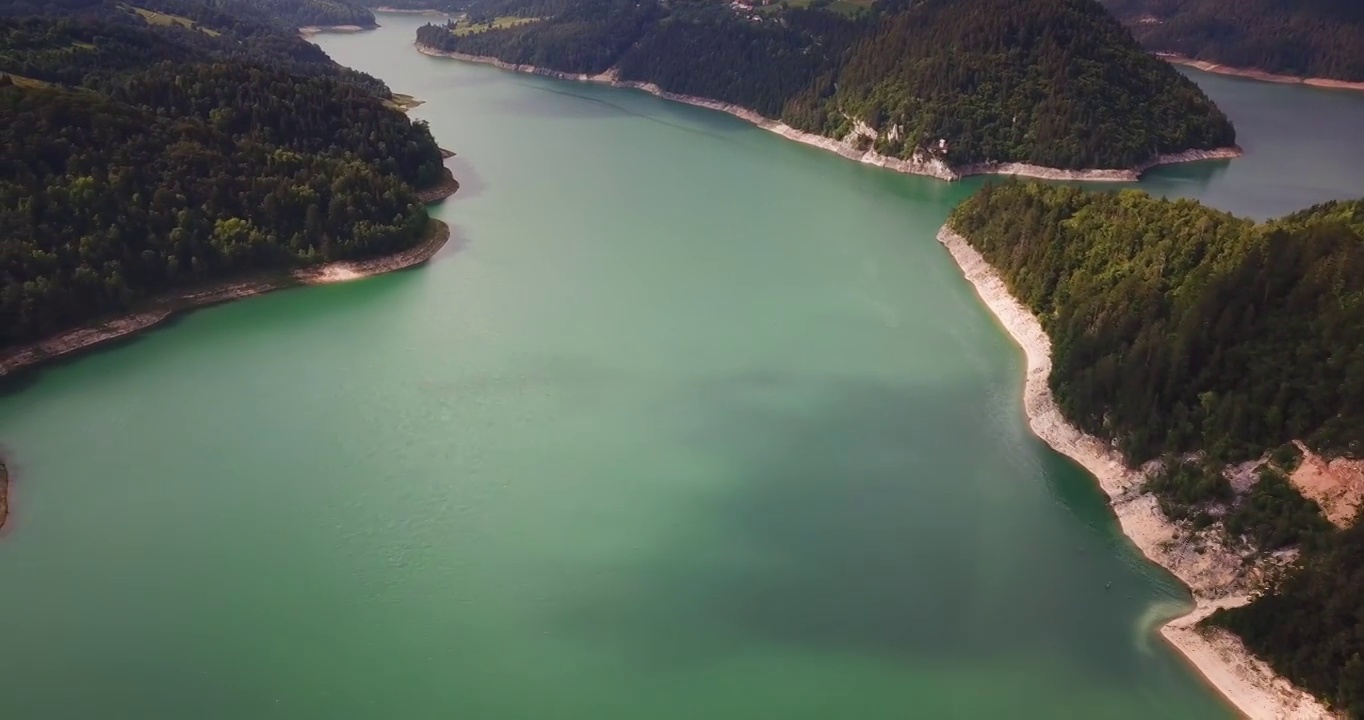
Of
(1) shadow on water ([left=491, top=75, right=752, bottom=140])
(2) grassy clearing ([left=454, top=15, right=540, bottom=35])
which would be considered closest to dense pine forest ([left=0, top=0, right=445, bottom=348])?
(1) shadow on water ([left=491, top=75, right=752, bottom=140])

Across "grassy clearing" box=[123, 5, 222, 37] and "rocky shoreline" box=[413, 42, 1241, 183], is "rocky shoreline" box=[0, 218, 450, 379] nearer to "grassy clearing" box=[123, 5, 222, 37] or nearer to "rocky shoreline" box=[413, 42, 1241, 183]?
"rocky shoreline" box=[413, 42, 1241, 183]

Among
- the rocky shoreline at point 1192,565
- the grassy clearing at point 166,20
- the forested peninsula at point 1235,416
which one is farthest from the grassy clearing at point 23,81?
the forested peninsula at point 1235,416

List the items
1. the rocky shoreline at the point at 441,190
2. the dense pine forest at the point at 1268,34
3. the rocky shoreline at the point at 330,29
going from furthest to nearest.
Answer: the rocky shoreline at the point at 330,29
the dense pine forest at the point at 1268,34
the rocky shoreline at the point at 441,190

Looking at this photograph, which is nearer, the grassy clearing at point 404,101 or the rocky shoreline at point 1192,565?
the rocky shoreline at point 1192,565

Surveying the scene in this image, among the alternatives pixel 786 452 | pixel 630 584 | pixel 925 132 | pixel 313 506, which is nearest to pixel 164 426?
pixel 313 506

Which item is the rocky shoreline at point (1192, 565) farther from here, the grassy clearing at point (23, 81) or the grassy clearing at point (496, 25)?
the grassy clearing at point (496, 25)

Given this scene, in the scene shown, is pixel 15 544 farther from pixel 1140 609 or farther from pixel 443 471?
pixel 1140 609
